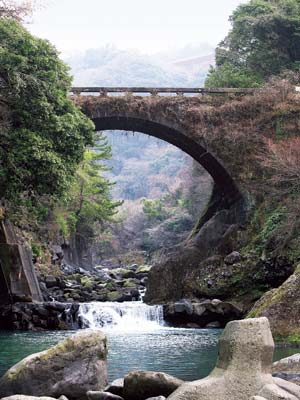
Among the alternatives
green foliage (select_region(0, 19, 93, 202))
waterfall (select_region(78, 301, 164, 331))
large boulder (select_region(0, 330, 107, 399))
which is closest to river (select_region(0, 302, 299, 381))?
waterfall (select_region(78, 301, 164, 331))

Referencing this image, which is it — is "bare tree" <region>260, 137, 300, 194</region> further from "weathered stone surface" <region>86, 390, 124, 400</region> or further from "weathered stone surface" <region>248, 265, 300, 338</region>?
"weathered stone surface" <region>86, 390, 124, 400</region>

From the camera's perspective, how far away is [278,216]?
23.9 m

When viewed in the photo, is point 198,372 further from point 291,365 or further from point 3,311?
point 3,311

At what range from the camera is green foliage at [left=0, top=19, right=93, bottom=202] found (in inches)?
705

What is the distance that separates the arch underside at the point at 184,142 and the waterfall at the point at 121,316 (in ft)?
24.8

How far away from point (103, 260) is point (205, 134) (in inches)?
1259

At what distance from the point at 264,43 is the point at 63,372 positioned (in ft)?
90.2

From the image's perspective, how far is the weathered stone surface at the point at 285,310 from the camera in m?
14.6

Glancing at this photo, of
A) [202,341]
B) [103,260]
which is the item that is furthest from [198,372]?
[103,260]

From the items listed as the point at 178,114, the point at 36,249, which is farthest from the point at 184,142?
the point at 36,249

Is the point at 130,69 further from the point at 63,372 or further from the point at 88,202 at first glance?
the point at 63,372

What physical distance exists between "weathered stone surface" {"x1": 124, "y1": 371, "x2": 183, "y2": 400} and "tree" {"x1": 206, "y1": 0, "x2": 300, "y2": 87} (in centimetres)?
2453

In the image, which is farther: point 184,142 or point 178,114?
point 184,142

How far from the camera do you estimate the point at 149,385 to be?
819cm
